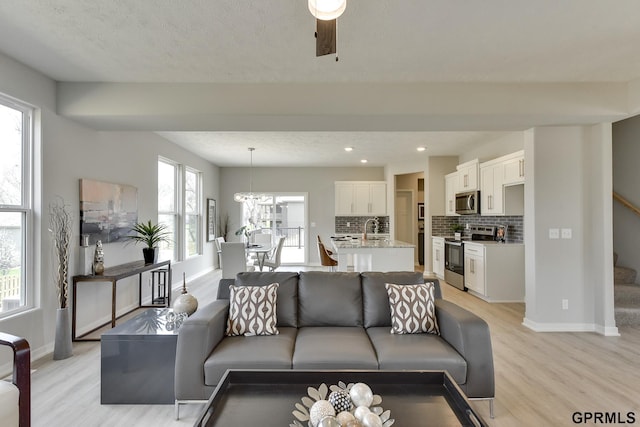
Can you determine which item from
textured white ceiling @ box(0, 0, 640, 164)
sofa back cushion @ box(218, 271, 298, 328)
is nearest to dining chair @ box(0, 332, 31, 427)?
sofa back cushion @ box(218, 271, 298, 328)

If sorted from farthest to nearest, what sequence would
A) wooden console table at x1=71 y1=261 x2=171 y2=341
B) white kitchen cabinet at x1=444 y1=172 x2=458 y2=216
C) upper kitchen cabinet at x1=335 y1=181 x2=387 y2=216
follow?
1. upper kitchen cabinet at x1=335 y1=181 x2=387 y2=216
2. white kitchen cabinet at x1=444 y1=172 x2=458 y2=216
3. wooden console table at x1=71 y1=261 x2=171 y2=341

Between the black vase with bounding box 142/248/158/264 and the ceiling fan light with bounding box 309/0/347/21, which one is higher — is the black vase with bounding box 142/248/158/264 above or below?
below

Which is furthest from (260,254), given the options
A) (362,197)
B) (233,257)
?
(362,197)

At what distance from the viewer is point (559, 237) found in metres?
3.89

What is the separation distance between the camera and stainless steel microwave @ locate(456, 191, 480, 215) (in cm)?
583

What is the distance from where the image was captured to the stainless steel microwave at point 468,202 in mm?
5832

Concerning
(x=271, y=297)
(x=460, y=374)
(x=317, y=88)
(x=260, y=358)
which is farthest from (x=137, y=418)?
(x=317, y=88)

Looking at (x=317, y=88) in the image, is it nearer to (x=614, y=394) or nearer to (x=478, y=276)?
(x=614, y=394)

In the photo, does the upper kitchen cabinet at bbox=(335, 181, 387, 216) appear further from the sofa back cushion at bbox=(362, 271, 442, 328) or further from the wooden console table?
the sofa back cushion at bbox=(362, 271, 442, 328)

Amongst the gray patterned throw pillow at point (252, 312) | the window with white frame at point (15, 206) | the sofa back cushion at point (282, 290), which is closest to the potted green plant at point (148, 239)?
the window with white frame at point (15, 206)

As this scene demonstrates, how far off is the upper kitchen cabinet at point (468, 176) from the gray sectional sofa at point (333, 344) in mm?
3911

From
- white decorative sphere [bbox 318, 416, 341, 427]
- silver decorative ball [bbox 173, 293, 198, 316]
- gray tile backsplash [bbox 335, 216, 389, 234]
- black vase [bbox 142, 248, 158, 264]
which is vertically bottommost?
white decorative sphere [bbox 318, 416, 341, 427]

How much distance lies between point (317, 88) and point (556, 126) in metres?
2.82

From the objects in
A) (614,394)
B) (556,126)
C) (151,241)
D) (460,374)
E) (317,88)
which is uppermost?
(317,88)
